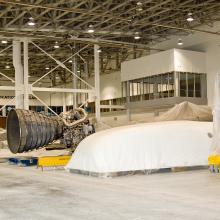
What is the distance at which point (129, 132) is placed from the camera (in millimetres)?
9320

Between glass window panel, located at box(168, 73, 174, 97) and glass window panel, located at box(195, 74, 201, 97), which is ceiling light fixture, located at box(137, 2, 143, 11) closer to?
glass window panel, located at box(168, 73, 174, 97)

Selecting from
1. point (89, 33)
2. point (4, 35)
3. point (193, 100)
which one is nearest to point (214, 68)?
point (193, 100)

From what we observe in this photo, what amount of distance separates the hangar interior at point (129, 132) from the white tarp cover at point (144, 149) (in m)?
0.02

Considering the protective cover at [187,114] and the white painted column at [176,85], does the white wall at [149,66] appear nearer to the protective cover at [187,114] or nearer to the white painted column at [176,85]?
the white painted column at [176,85]

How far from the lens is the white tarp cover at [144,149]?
8.90 metres

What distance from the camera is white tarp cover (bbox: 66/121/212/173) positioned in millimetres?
8898

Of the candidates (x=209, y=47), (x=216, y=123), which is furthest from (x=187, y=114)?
(x=209, y=47)

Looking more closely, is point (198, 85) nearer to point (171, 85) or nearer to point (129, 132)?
point (171, 85)

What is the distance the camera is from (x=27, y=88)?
26797mm

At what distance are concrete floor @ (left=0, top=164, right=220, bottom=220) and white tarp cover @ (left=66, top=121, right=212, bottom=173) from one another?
1.18 feet

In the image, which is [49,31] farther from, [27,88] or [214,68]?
[214,68]

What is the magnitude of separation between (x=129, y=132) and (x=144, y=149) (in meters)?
0.55

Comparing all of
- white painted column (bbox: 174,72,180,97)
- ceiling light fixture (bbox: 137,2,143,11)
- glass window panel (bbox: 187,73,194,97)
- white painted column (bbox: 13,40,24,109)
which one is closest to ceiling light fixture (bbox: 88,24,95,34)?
ceiling light fixture (bbox: 137,2,143,11)

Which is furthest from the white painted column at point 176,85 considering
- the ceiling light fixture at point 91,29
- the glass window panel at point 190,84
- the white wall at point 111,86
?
the white wall at point 111,86
